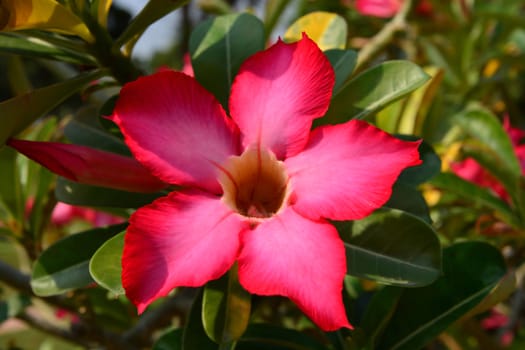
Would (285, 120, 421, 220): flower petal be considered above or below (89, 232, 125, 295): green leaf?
above

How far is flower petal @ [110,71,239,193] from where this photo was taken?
1.80 ft

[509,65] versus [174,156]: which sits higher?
[174,156]

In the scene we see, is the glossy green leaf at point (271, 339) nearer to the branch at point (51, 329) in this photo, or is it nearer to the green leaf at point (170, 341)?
the green leaf at point (170, 341)

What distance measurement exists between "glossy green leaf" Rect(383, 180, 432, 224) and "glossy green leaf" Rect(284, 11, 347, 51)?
0.23 metres

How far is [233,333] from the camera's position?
58 centimetres

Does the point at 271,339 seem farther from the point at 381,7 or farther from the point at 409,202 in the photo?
the point at 381,7

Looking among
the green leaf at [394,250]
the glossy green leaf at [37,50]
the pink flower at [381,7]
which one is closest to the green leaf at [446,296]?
the green leaf at [394,250]

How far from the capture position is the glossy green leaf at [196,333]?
2.07 ft

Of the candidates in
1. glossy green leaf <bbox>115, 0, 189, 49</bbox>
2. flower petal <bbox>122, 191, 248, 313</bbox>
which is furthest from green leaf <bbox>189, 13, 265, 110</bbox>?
flower petal <bbox>122, 191, 248, 313</bbox>

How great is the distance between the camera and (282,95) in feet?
1.96

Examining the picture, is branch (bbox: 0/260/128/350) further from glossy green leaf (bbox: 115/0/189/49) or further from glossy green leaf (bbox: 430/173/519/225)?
glossy green leaf (bbox: 430/173/519/225)

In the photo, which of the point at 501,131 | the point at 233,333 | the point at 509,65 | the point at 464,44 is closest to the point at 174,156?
the point at 233,333

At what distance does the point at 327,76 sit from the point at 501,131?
1.73 feet

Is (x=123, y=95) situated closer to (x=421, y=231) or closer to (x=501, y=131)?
(x=421, y=231)
